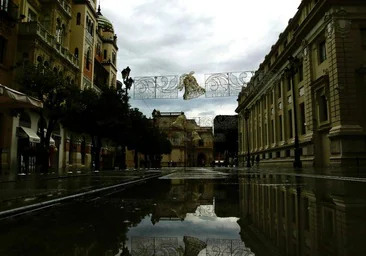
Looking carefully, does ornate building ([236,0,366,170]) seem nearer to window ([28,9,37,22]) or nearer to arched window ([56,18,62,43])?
arched window ([56,18,62,43])

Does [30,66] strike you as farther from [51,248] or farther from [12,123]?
[51,248]

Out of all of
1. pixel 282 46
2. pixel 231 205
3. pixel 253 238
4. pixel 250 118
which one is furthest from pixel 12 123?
pixel 250 118

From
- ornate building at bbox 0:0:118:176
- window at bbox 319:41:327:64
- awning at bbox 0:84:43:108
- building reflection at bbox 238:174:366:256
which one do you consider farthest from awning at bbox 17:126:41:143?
window at bbox 319:41:327:64

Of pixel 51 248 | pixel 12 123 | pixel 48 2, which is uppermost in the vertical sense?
pixel 48 2

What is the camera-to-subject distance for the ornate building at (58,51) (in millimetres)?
24281

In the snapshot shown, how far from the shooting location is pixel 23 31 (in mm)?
24844

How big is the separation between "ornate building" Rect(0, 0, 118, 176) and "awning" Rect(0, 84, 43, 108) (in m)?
11.4

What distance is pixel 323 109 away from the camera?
28734 mm

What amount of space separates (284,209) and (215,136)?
7661 centimetres

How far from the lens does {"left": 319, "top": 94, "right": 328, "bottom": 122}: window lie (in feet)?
92.9

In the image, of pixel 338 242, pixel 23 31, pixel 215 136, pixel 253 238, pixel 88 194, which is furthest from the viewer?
pixel 215 136

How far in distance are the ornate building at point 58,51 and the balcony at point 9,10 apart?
1.23ft

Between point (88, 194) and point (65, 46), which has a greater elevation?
point (65, 46)

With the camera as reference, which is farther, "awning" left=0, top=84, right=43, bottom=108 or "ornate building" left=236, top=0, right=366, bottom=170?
"ornate building" left=236, top=0, right=366, bottom=170
